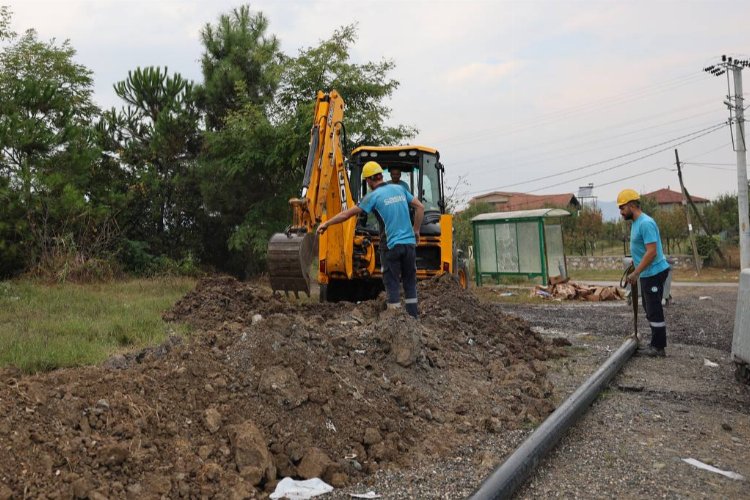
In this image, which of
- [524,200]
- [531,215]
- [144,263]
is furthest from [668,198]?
[144,263]

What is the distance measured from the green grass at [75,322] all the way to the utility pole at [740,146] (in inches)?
896

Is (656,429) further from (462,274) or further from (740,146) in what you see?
(740,146)

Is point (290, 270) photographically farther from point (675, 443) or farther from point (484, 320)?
point (675, 443)

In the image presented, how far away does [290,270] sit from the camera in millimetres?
9070

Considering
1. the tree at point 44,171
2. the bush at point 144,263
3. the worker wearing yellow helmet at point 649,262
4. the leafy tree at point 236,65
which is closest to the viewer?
the worker wearing yellow helmet at point 649,262

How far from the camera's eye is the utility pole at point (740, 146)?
26734 mm

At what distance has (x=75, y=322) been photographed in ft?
27.1

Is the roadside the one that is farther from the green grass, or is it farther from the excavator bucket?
the green grass

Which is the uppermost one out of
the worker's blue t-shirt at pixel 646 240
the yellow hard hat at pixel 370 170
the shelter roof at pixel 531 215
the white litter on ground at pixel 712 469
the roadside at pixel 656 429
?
the shelter roof at pixel 531 215

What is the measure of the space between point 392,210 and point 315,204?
2.73 metres

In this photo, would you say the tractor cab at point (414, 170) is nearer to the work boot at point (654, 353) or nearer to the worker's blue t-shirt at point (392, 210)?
the worker's blue t-shirt at point (392, 210)

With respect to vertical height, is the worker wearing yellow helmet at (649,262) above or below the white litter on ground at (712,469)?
above

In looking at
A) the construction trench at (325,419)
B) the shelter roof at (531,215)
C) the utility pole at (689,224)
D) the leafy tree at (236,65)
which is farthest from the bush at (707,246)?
the construction trench at (325,419)

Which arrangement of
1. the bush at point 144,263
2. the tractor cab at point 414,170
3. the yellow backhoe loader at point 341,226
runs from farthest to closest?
1. the bush at point 144,263
2. the tractor cab at point 414,170
3. the yellow backhoe loader at point 341,226
